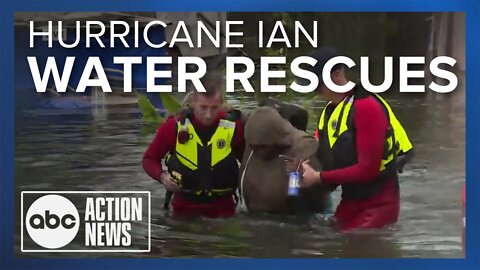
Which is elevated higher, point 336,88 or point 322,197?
point 336,88

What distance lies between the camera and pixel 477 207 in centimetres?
342

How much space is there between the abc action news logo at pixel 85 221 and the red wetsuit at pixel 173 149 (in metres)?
0.12

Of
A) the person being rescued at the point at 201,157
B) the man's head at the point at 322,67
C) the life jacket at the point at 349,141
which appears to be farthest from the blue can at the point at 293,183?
the man's head at the point at 322,67

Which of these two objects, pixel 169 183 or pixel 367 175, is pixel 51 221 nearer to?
pixel 169 183

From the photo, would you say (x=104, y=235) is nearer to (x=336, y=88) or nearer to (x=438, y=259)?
(x=336, y=88)

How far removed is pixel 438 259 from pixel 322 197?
0.57 meters

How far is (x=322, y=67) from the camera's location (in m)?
3.39

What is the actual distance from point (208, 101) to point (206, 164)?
0.27m

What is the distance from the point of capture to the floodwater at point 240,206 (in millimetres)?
3408

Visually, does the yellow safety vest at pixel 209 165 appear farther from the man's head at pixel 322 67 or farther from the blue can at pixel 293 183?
the man's head at pixel 322 67

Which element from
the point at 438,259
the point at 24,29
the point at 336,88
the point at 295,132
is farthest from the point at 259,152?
the point at 24,29

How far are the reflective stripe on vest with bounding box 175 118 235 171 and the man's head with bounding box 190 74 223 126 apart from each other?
0.05 m
